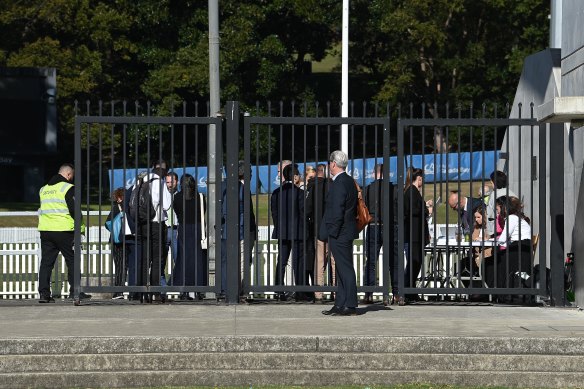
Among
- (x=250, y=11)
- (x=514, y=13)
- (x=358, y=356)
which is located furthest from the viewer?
(x=514, y=13)

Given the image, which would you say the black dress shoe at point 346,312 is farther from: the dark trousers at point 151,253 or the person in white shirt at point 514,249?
the dark trousers at point 151,253

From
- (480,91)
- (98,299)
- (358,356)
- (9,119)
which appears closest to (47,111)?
(9,119)

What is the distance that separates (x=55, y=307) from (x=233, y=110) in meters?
2.85

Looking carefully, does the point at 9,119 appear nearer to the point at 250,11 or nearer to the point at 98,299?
the point at 250,11

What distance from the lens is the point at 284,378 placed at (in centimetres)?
1080

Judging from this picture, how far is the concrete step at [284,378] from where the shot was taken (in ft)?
35.1

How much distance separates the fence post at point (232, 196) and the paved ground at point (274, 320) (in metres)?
0.43

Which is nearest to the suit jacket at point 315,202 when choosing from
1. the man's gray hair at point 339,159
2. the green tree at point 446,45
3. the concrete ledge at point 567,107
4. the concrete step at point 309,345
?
the man's gray hair at point 339,159

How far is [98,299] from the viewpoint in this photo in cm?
1614

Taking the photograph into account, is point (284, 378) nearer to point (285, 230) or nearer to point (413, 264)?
point (285, 230)

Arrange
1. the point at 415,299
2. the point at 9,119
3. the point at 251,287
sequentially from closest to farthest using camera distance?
the point at 251,287 < the point at 415,299 < the point at 9,119

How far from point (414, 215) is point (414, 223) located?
3.6 inches

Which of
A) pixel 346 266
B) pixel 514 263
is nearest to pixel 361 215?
pixel 346 266

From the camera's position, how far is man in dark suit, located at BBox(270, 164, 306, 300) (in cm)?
1480
